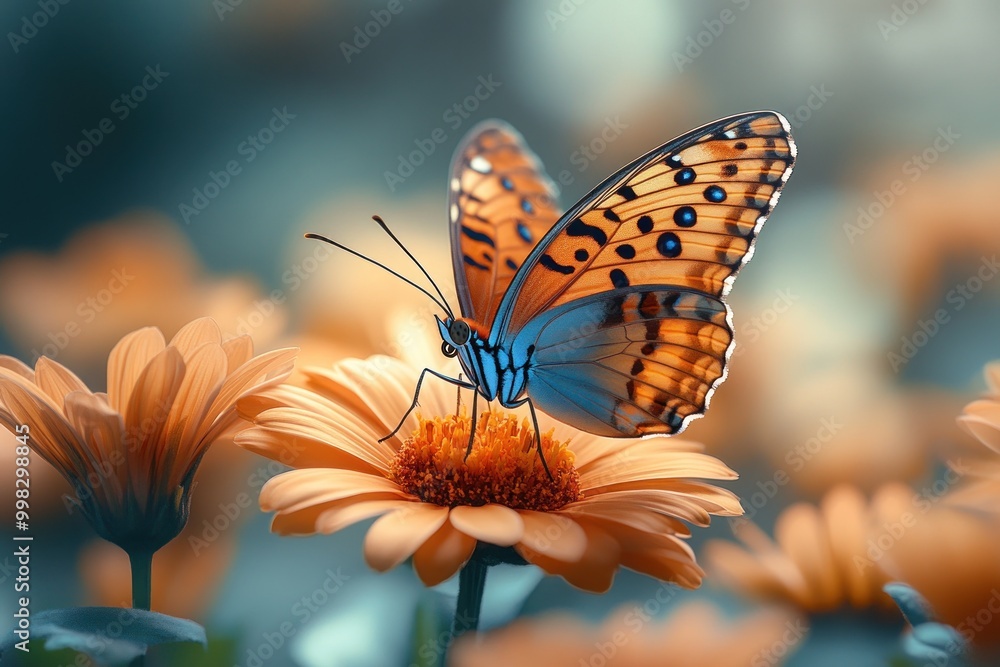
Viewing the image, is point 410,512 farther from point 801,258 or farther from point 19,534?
point 801,258

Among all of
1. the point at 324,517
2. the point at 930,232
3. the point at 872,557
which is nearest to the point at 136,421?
the point at 324,517

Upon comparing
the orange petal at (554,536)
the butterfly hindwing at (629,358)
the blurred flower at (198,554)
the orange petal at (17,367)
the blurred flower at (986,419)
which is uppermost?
the blurred flower at (986,419)

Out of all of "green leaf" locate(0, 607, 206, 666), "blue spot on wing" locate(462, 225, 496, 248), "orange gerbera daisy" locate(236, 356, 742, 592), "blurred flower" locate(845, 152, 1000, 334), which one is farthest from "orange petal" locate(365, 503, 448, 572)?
"blurred flower" locate(845, 152, 1000, 334)

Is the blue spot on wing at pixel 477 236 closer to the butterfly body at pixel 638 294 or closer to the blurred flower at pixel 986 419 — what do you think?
the butterfly body at pixel 638 294

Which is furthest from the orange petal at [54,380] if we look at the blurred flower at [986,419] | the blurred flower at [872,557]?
the blurred flower at [986,419]

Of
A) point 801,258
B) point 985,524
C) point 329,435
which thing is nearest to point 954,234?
point 801,258

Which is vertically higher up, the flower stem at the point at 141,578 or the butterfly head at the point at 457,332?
the butterfly head at the point at 457,332
